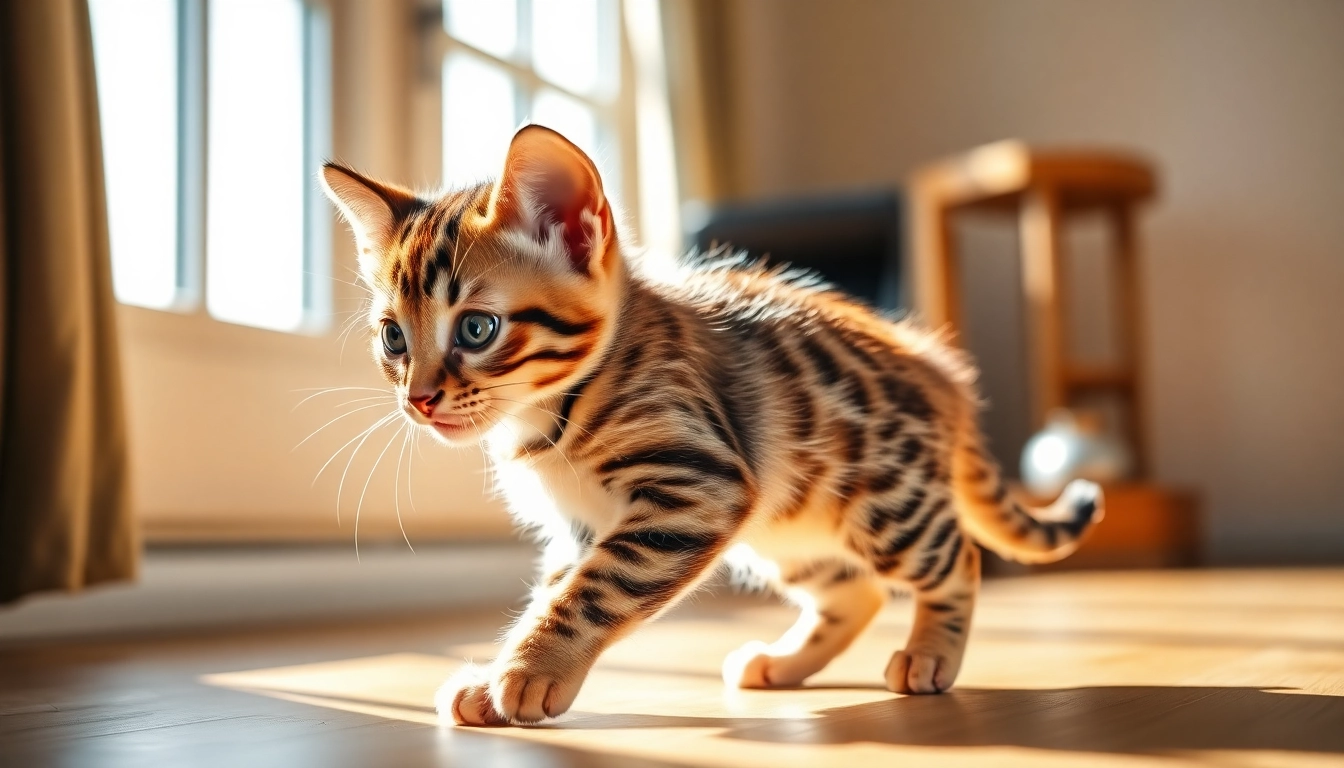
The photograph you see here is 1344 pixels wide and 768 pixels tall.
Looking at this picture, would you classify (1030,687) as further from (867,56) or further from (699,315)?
(867,56)

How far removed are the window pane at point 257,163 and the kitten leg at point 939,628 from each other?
5.57 ft

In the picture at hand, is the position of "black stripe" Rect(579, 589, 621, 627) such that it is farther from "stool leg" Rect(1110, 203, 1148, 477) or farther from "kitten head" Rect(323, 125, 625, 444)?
"stool leg" Rect(1110, 203, 1148, 477)

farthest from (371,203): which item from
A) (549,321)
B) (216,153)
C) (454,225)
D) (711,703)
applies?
(216,153)

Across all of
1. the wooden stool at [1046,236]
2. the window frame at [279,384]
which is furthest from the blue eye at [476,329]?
the wooden stool at [1046,236]

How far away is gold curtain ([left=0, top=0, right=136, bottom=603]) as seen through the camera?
5.85 feet

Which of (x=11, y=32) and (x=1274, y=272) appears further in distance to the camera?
(x=1274, y=272)

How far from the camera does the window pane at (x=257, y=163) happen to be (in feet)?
8.63

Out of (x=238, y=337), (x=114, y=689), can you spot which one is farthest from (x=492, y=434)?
(x=238, y=337)

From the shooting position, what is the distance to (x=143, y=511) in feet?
7.24

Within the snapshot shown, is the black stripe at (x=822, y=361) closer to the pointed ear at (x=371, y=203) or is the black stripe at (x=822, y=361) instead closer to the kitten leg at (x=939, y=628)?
the kitten leg at (x=939, y=628)

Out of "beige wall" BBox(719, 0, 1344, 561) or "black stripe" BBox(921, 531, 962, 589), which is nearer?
"black stripe" BBox(921, 531, 962, 589)

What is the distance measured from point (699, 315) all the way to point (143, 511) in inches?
53.1

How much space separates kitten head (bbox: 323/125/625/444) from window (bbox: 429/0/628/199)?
170 centimetres

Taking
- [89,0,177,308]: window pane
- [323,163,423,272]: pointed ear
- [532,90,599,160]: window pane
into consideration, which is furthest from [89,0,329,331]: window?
[323,163,423,272]: pointed ear
